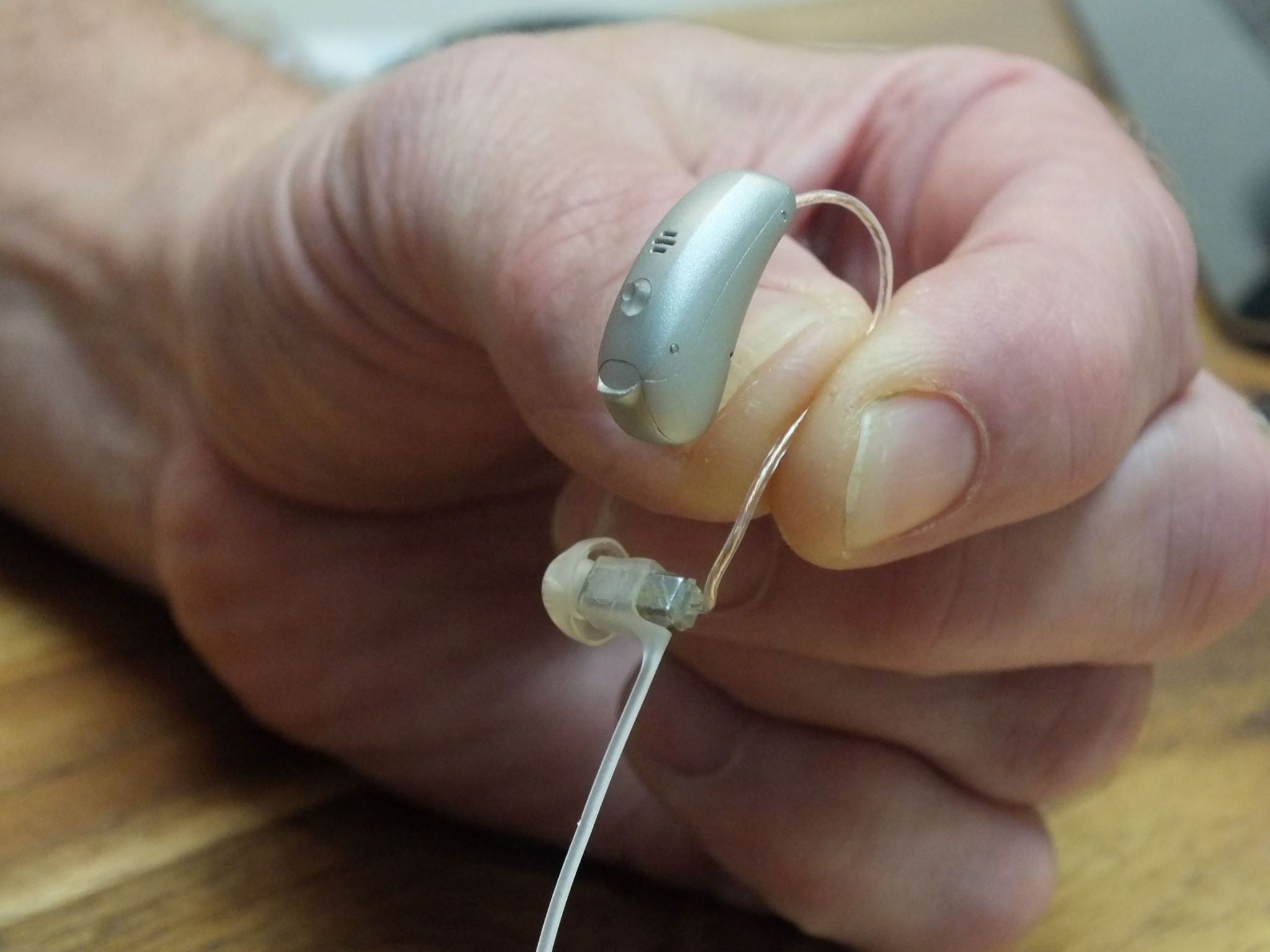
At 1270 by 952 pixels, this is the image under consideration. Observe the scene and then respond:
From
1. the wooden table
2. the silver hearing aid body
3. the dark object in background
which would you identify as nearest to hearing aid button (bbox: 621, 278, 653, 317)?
the silver hearing aid body

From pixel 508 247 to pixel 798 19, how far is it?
4.03 feet

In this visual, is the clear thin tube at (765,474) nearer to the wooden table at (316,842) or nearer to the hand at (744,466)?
the hand at (744,466)

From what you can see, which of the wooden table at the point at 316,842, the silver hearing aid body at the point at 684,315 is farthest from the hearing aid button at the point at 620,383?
the wooden table at the point at 316,842

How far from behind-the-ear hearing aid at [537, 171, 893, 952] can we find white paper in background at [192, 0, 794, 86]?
3.18 ft

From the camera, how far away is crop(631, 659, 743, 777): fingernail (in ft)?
1.63

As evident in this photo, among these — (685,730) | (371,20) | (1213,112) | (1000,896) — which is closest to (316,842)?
(685,730)

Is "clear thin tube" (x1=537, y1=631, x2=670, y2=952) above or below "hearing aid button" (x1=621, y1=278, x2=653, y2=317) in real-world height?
below

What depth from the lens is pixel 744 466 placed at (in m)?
0.32

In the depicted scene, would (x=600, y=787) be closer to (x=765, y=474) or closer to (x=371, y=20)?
(x=765, y=474)

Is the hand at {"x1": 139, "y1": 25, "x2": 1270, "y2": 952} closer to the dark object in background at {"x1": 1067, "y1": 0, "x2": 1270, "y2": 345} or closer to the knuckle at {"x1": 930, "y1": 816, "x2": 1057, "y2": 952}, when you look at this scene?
the knuckle at {"x1": 930, "y1": 816, "x2": 1057, "y2": 952}

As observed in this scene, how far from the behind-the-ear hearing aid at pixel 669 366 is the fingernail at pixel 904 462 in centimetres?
2

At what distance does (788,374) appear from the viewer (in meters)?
0.32

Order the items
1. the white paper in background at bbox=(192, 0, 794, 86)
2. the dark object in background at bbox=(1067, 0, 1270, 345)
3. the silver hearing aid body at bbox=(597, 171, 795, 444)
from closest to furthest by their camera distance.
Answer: the silver hearing aid body at bbox=(597, 171, 795, 444), the dark object in background at bbox=(1067, 0, 1270, 345), the white paper in background at bbox=(192, 0, 794, 86)

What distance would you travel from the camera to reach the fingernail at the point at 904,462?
0.32m
